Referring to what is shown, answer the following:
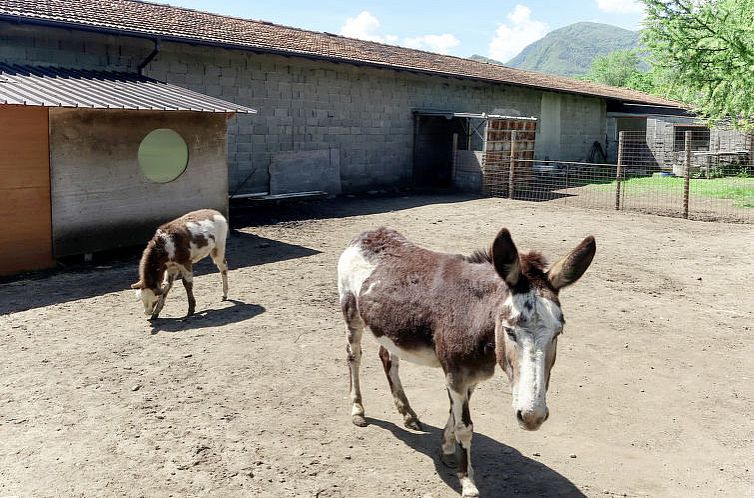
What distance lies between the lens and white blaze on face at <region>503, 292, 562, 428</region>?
2.96m

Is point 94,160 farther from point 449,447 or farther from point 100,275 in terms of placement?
point 449,447

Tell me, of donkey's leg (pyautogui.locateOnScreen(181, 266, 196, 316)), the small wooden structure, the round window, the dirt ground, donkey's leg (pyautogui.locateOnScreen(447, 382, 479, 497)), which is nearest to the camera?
donkey's leg (pyautogui.locateOnScreen(447, 382, 479, 497))

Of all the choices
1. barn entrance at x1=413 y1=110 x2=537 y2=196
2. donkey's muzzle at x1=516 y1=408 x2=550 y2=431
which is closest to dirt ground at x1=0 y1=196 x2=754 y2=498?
donkey's muzzle at x1=516 y1=408 x2=550 y2=431

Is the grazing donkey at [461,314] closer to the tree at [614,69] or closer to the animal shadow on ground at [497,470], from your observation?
the animal shadow on ground at [497,470]

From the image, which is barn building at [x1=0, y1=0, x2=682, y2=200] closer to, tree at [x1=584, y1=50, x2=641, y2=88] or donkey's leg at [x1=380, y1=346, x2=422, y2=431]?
donkey's leg at [x1=380, y1=346, x2=422, y2=431]

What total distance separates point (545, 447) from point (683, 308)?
14.4ft

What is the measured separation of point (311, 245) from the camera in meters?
11.9

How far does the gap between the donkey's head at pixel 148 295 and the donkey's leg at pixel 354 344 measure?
11.1 ft

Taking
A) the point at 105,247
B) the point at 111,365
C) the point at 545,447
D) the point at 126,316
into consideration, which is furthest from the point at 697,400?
the point at 105,247

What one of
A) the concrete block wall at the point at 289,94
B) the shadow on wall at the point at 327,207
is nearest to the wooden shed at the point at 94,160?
the concrete block wall at the point at 289,94

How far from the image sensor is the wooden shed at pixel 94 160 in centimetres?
946

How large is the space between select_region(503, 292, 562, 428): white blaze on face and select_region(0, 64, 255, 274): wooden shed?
820 cm

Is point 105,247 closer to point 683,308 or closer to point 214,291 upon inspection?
point 214,291

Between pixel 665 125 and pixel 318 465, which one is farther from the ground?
pixel 665 125
